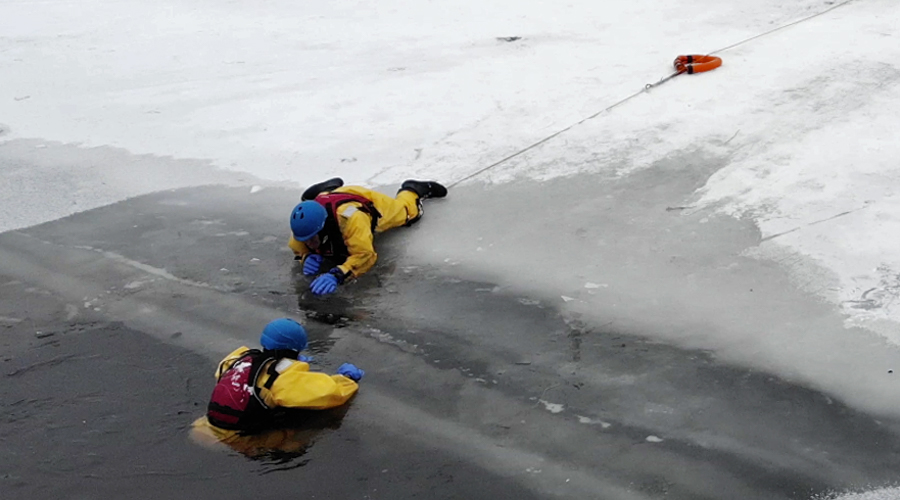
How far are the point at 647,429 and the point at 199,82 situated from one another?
23.8ft

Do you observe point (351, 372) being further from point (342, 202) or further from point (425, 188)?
point (425, 188)

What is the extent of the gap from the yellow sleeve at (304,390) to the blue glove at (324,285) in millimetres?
1173

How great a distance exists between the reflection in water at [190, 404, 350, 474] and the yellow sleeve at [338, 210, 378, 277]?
1.44 metres

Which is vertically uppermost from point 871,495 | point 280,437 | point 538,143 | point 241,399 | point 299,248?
point 241,399

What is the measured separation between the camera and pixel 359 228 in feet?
20.2

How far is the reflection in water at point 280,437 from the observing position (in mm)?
4508

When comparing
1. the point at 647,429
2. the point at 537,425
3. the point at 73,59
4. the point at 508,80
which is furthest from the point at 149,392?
the point at 73,59

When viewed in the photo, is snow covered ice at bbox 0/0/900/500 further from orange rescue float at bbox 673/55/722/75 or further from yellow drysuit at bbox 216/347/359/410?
yellow drysuit at bbox 216/347/359/410

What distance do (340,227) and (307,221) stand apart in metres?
0.28

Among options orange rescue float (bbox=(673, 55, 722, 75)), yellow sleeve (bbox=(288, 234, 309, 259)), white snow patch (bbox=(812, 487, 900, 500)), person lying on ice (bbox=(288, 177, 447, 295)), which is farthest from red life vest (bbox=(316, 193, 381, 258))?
orange rescue float (bbox=(673, 55, 722, 75))

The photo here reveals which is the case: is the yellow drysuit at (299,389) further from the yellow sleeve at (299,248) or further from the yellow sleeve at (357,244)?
the yellow sleeve at (299,248)

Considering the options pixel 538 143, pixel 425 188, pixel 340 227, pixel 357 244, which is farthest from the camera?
pixel 538 143

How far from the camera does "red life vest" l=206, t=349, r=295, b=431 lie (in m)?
4.64

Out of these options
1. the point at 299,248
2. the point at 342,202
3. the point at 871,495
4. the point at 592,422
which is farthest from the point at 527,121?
the point at 871,495
